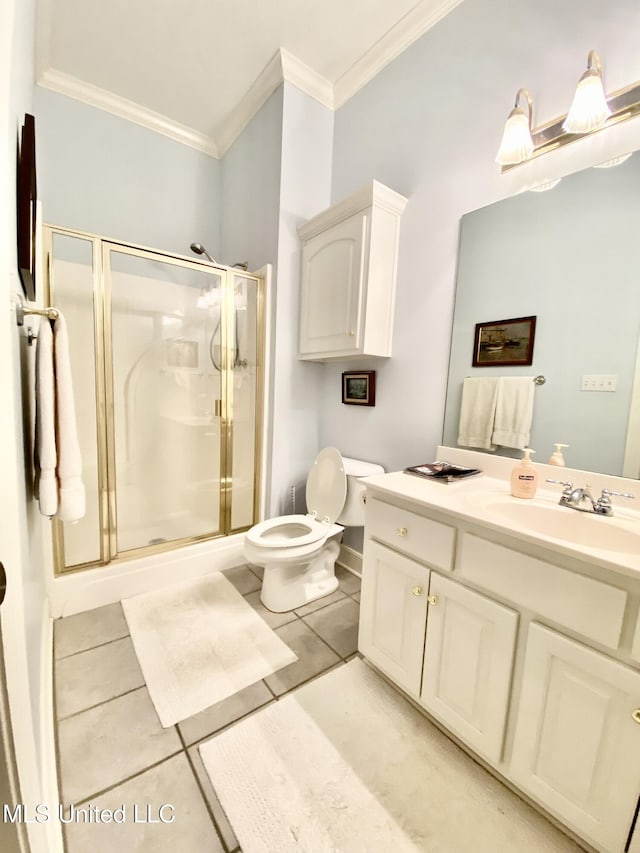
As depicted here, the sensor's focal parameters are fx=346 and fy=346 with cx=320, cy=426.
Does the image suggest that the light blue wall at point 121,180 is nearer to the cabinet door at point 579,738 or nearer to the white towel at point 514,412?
the white towel at point 514,412

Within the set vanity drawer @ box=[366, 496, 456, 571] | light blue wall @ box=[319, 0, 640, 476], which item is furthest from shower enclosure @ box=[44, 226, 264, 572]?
vanity drawer @ box=[366, 496, 456, 571]

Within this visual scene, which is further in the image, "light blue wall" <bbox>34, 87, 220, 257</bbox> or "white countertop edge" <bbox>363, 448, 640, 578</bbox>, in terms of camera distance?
"light blue wall" <bbox>34, 87, 220, 257</bbox>

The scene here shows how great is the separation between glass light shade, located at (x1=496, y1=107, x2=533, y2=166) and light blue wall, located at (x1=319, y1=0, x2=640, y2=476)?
82mm

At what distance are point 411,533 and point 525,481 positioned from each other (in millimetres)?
454

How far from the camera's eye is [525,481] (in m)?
1.25

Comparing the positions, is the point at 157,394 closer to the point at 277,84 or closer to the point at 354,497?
the point at 354,497

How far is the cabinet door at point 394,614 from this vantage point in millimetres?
1223

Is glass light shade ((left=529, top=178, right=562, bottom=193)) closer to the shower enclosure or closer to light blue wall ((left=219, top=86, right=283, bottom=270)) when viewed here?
light blue wall ((left=219, top=86, right=283, bottom=270))

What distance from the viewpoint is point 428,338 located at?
5.77 feet

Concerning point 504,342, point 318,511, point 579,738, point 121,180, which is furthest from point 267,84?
point 579,738

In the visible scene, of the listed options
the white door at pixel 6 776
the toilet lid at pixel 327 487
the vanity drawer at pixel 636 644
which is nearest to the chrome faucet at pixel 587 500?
the vanity drawer at pixel 636 644

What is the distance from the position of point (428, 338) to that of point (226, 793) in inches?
74.5

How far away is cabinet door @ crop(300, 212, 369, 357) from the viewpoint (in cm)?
182

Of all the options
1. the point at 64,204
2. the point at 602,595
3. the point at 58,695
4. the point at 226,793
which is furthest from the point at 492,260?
the point at 64,204
